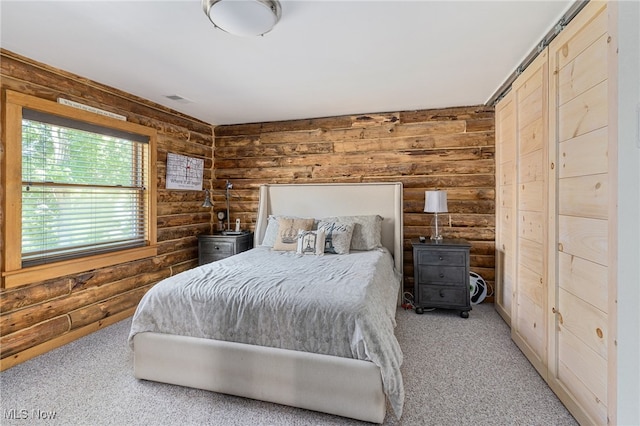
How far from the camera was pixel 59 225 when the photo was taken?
2604 mm

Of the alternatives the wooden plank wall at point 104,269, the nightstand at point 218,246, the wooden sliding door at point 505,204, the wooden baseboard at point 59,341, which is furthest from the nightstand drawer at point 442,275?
the wooden baseboard at point 59,341

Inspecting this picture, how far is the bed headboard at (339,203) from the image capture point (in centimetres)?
361

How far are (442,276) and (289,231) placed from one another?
1751 mm

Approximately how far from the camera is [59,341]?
2.56 m

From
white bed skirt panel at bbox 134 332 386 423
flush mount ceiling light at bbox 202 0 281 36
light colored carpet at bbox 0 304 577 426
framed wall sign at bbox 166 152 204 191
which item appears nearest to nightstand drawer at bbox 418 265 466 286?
light colored carpet at bbox 0 304 577 426

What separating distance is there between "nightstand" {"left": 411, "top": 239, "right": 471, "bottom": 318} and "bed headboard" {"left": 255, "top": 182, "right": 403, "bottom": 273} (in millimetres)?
321

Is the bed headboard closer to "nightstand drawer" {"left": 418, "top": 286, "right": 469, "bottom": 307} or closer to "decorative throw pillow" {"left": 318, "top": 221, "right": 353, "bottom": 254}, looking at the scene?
"nightstand drawer" {"left": 418, "top": 286, "right": 469, "bottom": 307}

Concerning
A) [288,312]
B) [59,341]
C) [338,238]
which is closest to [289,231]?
[338,238]

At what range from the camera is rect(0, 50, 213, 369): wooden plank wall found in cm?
231

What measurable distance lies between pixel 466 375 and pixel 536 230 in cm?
119

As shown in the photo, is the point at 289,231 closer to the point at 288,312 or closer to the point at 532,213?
the point at 288,312

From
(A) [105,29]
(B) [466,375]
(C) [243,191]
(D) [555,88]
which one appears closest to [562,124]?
(D) [555,88]

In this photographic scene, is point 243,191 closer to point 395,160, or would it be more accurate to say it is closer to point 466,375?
point 395,160

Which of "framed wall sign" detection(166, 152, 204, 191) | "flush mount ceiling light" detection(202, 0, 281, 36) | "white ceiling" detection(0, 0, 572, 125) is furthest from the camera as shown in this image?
"framed wall sign" detection(166, 152, 204, 191)
